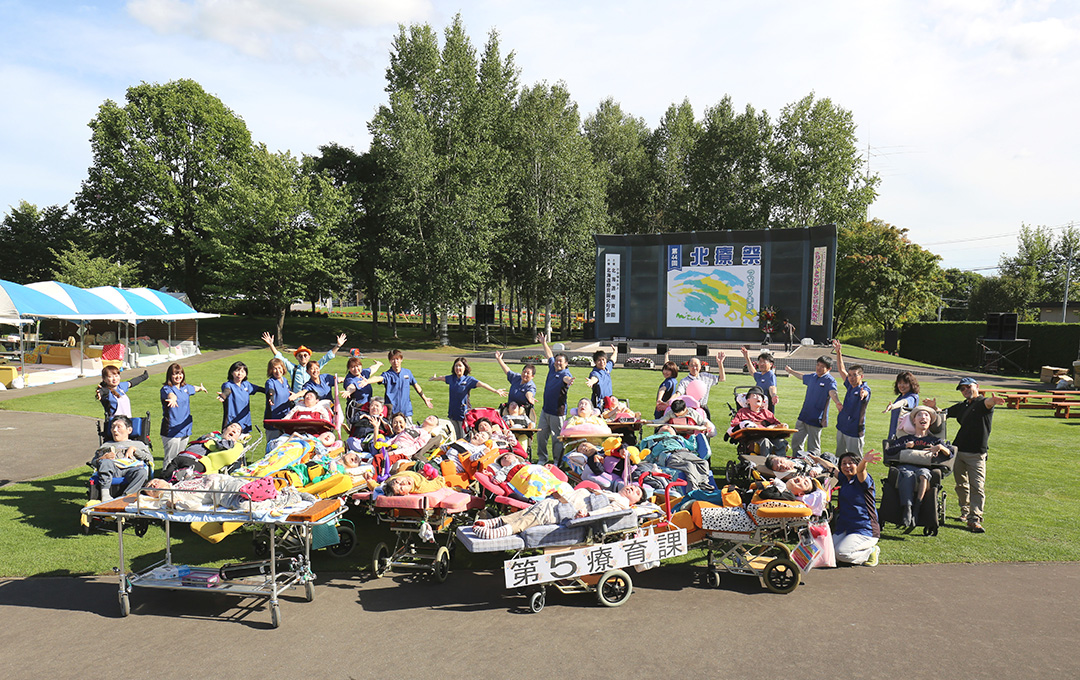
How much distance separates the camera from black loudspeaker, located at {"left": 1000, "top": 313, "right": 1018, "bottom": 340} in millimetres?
31984

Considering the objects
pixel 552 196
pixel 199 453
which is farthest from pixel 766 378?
pixel 552 196

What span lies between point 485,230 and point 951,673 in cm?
3458

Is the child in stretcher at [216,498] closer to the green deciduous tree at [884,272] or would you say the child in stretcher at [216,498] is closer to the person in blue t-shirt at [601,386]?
the person in blue t-shirt at [601,386]

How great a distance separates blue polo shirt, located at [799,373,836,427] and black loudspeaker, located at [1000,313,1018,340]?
29926mm

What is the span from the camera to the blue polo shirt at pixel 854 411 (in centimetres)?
861

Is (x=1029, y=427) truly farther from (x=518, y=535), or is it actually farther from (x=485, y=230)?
(x=485, y=230)

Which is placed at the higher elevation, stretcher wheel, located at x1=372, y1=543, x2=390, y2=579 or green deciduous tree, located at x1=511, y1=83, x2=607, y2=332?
green deciduous tree, located at x1=511, y1=83, x2=607, y2=332

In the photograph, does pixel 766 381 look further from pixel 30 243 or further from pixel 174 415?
pixel 30 243

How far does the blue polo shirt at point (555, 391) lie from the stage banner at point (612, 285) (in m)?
27.5

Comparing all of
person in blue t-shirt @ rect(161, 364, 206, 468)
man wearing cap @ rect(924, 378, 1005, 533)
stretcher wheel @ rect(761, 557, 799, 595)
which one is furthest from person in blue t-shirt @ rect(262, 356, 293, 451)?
man wearing cap @ rect(924, 378, 1005, 533)

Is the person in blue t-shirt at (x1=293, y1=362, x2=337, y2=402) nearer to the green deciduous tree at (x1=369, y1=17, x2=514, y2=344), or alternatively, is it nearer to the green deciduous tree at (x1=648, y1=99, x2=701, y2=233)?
the green deciduous tree at (x1=369, y1=17, x2=514, y2=344)

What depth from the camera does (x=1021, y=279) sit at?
56.1 metres

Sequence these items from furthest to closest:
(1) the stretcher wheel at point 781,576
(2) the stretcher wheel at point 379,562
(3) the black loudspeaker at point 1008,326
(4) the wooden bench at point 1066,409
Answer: (3) the black loudspeaker at point 1008,326, (4) the wooden bench at point 1066,409, (2) the stretcher wheel at point 379,562, (1) the stretcher wheel at point 781,576

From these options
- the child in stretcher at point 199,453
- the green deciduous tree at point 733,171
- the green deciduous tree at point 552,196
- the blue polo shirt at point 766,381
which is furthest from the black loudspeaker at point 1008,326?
the child in stretcher at point 199,453
